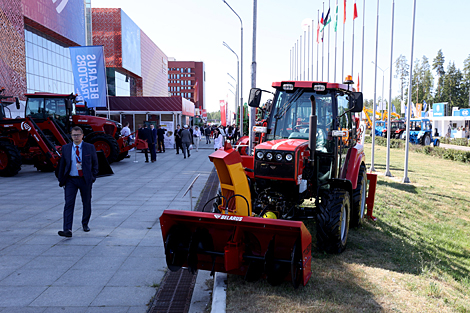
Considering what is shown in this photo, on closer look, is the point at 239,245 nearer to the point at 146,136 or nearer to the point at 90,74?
the point at 146,136

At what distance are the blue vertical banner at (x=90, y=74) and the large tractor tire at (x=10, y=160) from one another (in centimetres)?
543

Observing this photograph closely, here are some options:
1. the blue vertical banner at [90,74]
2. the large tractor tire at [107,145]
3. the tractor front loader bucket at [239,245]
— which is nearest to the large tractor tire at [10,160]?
the large tractor tire at [107,145]

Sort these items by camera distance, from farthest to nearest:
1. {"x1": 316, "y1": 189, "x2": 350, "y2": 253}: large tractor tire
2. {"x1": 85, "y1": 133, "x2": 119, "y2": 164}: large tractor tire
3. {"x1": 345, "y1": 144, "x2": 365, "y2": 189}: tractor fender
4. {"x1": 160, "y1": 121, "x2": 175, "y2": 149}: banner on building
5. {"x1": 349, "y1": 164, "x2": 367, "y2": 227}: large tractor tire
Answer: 1. {"x1": 160, "y1": 121, "x2": 175, "y2": 149}: banner on building
2. {"x1": 85, "y1": 133, "x2": 119, "y2": 164}: large tractor tire
3. {"x1": 349, "y1": 164, "x2": 367, "y2": 227}: large tractor tire
4. {"x1": 345, "y1": 144, "x2": 365, "y2": 189}: tractor fender
5. {"x1": 316, "y1": 189, "x2": 350, "y2": 253}: large tractor tire

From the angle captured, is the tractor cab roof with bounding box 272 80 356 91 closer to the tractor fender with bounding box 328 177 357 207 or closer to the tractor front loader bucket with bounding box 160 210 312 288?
the tractor fender with bounding box 328 177 357 207

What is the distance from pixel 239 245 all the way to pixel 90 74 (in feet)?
53.4

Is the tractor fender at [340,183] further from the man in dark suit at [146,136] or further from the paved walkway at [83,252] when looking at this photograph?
the man in dark suit at [146,136]

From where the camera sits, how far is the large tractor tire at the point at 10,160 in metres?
Result: 13.1

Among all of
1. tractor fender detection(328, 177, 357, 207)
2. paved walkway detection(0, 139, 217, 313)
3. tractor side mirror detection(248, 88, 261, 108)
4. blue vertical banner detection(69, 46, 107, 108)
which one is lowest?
paved walkway detection(0, 139, 217, 313)

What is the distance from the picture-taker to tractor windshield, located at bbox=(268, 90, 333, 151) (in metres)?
6.12

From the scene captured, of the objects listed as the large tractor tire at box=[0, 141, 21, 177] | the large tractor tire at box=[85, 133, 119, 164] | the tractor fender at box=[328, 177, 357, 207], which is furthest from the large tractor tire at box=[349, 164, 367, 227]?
the large tractor tire at box=[85, 133, 119, 164]

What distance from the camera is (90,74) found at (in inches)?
715

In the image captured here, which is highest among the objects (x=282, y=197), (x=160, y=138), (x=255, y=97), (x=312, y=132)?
(x=255, y=97)

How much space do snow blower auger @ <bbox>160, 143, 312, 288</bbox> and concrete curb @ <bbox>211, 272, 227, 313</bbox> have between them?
0.19 metres

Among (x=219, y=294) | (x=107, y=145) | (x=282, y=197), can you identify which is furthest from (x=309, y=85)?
(x=107, y=145)
